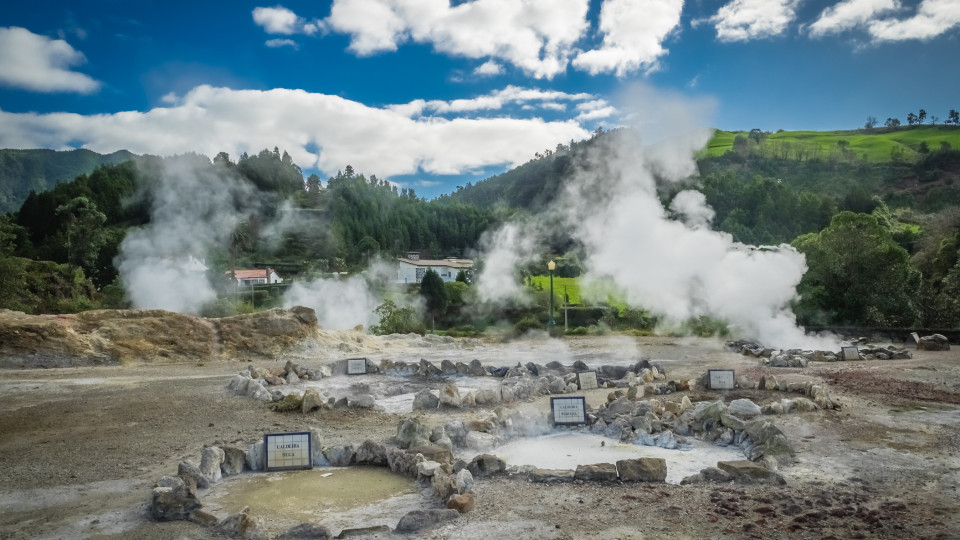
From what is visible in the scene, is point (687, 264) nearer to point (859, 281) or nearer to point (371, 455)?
point (859, 281)

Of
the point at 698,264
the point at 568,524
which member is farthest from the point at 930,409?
the point at 698,264

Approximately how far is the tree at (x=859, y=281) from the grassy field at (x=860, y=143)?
2769 inches

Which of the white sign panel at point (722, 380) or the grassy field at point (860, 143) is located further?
the grassy field at point (860, 143)

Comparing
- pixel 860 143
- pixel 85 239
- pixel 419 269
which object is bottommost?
pixel 419 269

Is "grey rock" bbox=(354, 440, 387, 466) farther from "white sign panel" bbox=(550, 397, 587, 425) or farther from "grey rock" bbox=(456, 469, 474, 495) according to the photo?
"white sign panel" bbox=(550, 397, 587, 425)

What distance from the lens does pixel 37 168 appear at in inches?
4786

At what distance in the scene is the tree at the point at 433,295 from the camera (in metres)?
36.0

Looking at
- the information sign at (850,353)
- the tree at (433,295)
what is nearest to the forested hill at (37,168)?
the tree at (433,295)

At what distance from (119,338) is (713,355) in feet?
62.5

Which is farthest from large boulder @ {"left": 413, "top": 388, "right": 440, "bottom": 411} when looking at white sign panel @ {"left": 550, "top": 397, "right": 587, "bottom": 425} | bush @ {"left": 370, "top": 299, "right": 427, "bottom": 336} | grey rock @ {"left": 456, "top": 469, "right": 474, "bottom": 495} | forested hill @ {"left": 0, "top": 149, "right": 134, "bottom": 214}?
forested hill @ {"left": 0, "top": 149, "right": 134, "bottom": 214}

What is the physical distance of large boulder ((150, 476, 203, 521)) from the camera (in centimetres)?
603

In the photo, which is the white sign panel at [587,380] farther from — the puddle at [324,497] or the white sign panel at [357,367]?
the puddle at [324,497]

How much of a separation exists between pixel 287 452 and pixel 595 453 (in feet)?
13.0

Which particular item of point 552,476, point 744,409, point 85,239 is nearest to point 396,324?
point 744,409
